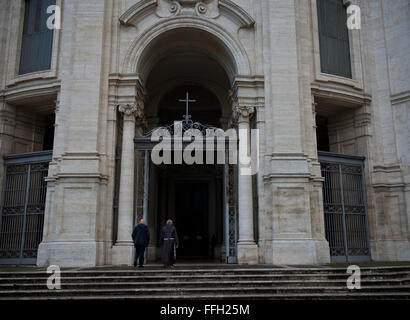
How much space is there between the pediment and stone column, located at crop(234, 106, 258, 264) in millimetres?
3164

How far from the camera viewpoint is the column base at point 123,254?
42.3ft

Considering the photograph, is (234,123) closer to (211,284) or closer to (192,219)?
(192,219)

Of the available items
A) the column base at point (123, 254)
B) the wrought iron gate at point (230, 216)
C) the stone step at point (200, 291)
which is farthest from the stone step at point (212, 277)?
the wrought iron gate at point (230, 216)

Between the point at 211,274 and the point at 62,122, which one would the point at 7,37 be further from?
the point at 211,274

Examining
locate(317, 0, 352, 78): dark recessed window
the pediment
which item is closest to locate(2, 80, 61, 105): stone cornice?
the pediment

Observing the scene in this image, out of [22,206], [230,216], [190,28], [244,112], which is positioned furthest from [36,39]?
[230,216]

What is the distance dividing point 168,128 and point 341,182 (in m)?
6.50

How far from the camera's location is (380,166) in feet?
50.3

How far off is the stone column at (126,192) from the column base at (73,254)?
2.79ft

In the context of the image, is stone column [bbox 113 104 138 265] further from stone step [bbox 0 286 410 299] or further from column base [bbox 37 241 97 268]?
stone step [bbox 0 286 410 299]

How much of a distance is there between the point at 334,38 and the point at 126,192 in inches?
378

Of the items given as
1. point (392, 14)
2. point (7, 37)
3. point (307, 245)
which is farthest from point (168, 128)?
point (392, 14)

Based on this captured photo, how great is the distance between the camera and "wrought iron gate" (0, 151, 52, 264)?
14656mm

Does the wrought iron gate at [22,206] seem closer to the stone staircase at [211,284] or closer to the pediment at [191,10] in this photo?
the stone staircase at [211,284]
